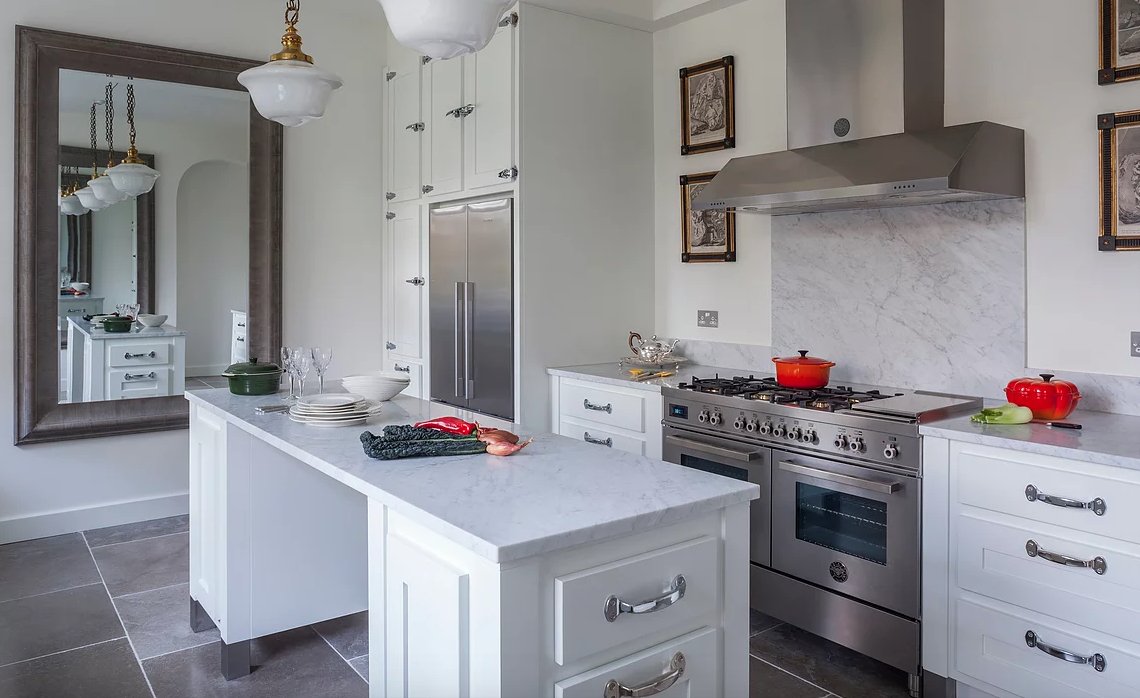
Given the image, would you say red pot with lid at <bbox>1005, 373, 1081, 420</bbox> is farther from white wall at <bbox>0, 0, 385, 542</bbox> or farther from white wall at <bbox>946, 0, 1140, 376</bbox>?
white wall at <bbox>0, 0, 385, 542</bbox>

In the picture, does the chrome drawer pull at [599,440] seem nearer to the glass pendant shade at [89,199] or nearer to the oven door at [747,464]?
the oven door at [747,464]

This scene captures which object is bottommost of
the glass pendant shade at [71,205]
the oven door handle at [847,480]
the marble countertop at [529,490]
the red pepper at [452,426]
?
the oven door handle at [847,480]

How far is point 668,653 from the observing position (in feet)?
5.19

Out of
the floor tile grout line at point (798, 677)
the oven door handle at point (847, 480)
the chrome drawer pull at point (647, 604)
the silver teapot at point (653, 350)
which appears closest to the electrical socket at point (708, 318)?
the silver teapot at point (653, 350)

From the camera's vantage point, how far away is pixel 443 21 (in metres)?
1.83

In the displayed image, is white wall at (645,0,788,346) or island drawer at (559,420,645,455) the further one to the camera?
white wall at (645,0,788,346)

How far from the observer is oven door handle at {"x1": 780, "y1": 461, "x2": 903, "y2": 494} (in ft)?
8.75

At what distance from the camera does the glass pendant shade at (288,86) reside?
2473 millimetres


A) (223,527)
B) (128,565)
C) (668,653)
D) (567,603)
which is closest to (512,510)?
(567,603)

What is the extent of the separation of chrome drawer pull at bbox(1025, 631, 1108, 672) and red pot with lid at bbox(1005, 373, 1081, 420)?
0.69m

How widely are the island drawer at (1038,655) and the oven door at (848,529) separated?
19 cm

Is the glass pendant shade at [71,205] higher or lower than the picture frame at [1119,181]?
higher

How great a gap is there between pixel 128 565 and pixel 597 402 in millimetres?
2347

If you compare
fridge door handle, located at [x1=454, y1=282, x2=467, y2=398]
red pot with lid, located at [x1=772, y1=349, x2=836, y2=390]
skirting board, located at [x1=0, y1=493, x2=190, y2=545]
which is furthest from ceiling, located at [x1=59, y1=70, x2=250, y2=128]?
red pot with lid, located at [x1=772, y1=349, x2=836, y2=390]
